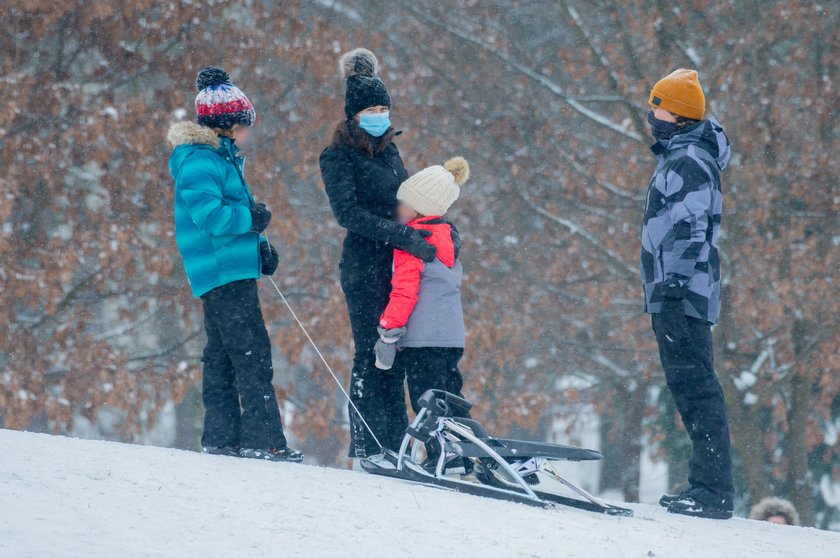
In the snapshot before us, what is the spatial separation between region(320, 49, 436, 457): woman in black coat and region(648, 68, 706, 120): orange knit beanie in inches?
56.6

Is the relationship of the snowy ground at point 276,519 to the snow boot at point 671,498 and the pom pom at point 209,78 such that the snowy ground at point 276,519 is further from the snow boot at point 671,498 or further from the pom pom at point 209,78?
the pom pom at point 209,78

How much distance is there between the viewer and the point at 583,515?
4758 millimetres

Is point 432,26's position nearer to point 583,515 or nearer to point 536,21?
point 536,21

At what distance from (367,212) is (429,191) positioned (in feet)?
1.14

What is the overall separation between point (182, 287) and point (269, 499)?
8.39 meters

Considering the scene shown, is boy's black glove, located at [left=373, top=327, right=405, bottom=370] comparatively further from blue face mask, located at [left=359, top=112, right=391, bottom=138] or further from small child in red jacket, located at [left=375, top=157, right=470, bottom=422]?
blue face mask, located at [left=359, top=112, right=391, bottom=138]

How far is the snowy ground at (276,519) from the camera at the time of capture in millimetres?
3785

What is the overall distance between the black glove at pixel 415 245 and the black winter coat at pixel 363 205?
6 cm

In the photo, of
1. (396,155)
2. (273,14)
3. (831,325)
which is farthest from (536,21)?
(396,155)

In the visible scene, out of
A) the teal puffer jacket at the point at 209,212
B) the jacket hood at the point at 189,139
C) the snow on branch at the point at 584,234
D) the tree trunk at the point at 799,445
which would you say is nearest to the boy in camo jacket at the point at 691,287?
the teal puffer jacket at the point at 209,212

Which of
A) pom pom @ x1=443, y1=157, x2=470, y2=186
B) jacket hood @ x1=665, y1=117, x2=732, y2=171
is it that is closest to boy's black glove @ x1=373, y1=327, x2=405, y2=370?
pom pom @ x1=443, y1=157, x2=470, y2=186

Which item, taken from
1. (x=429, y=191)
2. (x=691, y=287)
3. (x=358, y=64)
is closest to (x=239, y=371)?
(x=429, y=191)

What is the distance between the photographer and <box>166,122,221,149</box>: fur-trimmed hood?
210 inches

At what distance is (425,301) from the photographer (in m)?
5.30
